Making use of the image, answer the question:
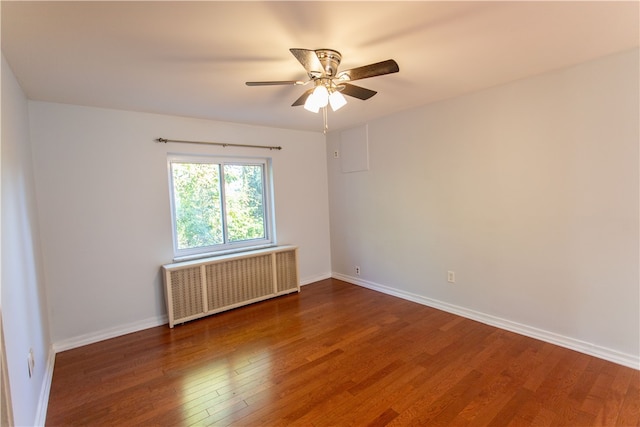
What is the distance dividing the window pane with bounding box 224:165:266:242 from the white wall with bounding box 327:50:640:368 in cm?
158

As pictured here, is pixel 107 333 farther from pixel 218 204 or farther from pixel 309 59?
pixel 309 59

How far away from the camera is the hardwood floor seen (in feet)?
6.02

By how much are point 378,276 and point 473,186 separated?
5.51 ft

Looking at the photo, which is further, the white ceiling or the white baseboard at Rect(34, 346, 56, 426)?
the white baseboard at Rect(34, 346, 56, 426)

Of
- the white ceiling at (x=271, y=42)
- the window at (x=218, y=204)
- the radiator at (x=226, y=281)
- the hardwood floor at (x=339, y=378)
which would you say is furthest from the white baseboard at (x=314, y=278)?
the white ceiling at (x=271, y=42)

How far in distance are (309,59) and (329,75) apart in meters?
0.32

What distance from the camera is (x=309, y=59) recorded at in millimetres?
1649

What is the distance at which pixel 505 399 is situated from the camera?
6.31ft

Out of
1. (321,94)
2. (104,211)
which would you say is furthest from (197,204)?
(321,94)

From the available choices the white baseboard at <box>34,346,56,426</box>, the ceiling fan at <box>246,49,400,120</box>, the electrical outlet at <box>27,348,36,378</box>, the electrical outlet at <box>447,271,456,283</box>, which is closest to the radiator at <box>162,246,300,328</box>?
the white baseboard at <box>34,346,56,426</box>

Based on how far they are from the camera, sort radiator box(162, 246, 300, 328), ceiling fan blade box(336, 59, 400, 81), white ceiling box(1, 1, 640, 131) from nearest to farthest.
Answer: white ceiling box(1, 1, 640, 131) → ceiling fan blade box(336, 59, 400, 81) → radiator box(162, 246, 300, 328)

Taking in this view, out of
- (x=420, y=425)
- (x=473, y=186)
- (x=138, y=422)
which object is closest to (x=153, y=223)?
(x=138, y=422)

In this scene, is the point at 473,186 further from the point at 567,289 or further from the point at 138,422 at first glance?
the point at 138,422

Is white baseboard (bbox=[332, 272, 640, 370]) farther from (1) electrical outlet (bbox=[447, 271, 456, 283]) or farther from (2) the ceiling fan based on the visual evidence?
(2) the ceiling fan
